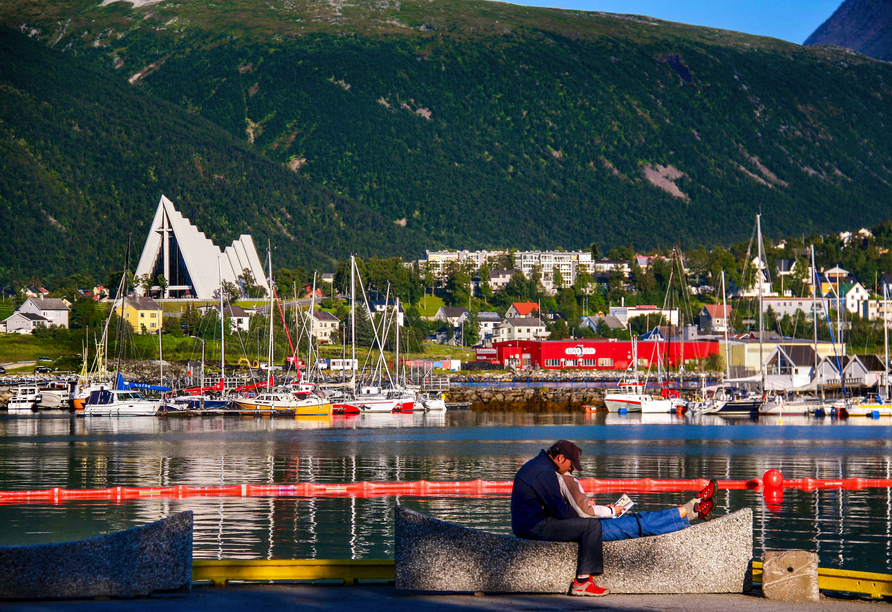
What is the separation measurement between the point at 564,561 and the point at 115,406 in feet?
161

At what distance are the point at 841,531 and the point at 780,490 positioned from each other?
437 cm

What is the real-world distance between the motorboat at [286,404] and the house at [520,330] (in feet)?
266

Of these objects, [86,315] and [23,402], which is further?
[86,315]

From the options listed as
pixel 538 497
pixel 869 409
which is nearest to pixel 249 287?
pixel 869 409

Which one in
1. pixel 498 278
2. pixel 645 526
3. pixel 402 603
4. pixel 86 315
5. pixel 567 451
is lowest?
pixel 402 603

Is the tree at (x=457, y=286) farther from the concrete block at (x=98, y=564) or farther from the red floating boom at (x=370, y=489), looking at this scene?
the concrete block at (x=98, y=564)

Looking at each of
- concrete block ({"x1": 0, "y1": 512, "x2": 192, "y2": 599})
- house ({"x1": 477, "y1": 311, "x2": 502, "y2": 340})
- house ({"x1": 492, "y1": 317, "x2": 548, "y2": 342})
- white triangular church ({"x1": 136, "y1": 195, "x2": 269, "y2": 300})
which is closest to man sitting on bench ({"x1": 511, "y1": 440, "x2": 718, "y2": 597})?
concrete block ({"x1": 0, "y1": 512, "x2": 192, "y2": 599})

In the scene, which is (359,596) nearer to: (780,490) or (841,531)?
(841,531)

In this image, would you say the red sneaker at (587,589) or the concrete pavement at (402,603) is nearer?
the concrete pavement at (402,603)

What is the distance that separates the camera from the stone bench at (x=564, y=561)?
28.8ft

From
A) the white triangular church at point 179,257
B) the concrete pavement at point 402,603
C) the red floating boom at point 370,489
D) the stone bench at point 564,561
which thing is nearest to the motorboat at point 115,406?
the red floating boom at point 370,489

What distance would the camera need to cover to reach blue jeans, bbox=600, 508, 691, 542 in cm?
900

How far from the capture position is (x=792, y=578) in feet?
28.1

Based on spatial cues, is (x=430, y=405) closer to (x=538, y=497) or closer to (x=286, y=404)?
(x=286, y=404)
